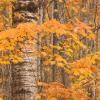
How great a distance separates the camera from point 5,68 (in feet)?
43.1

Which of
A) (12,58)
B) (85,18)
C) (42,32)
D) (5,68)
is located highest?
(42,32)

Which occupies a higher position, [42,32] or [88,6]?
[42,32]

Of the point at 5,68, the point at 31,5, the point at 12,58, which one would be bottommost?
the point at 5,68

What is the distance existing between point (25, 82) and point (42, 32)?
724 mm

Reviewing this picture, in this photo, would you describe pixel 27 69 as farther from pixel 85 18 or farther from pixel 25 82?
pixel 85 18

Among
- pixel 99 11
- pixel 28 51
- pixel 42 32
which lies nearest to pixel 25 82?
pixel 28 51

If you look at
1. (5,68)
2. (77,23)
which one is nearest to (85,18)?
(5,68)

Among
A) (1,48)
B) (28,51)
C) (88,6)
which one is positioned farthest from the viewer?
(88,6)

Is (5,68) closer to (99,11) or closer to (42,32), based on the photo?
(99,11)

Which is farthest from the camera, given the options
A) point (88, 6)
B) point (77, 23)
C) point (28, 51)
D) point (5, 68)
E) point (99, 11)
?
point (88, 6)

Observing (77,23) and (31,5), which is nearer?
(31,5)

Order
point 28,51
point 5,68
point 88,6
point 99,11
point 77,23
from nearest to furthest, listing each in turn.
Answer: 1. point 28,51
2. point 77,23
3. point 5,68
4. point 99,11
5. point 88,6

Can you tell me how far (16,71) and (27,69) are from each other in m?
0.16

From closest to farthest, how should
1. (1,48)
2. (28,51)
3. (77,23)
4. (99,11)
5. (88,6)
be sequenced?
1. (1,48)
2. (28,51)
3. (77,23)
4. (99,11)
5. (88,6)
